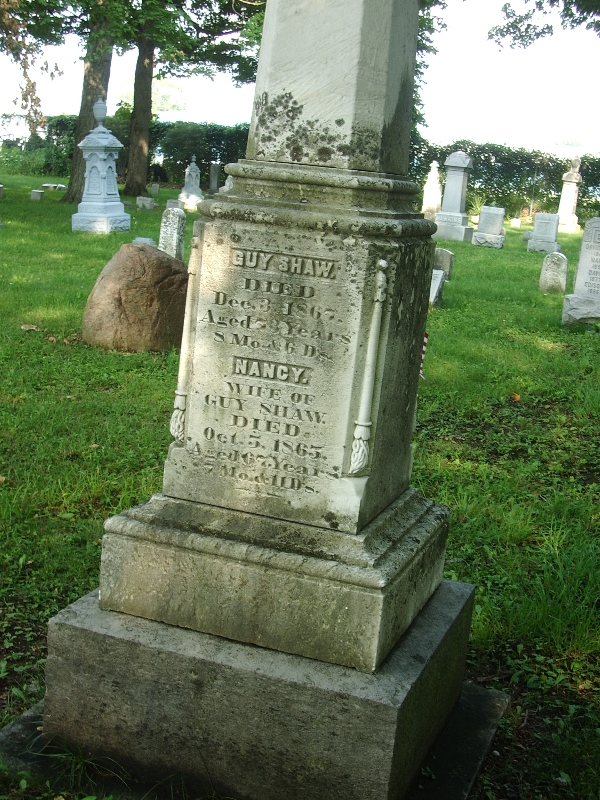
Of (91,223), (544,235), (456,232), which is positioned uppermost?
(544,235)

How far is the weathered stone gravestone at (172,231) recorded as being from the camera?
11.9 meters

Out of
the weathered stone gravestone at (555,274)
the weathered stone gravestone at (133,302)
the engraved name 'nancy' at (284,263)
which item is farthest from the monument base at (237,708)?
the weathered stone gravestone at (555,274)

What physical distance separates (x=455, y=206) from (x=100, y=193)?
9020 mm

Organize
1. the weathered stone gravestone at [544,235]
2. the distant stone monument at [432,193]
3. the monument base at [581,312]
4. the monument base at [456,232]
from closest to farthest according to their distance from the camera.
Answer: the monument base at [581,312] < the weathered stone gravestone at [544,235] < the monument base at [456,232] < the distant stone monument at [432,193]

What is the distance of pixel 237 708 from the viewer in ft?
8.20

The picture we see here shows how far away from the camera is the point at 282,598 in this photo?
8.43ft

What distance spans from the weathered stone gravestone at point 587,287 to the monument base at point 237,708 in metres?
8.57

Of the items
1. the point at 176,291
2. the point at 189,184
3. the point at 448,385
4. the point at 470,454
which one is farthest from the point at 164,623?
the point at 189,184

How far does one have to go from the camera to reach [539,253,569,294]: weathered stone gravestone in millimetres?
13336

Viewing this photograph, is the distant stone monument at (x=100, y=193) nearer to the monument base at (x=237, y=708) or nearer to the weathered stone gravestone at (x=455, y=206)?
the weathered stone gravestone at (x=455, y=206)

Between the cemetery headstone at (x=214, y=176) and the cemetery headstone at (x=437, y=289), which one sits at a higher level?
the cemetery headstone at (x=214, y=176)

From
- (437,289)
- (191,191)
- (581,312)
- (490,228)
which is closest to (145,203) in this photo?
→ (191,191)

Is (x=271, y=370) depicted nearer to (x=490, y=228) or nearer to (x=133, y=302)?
(x=133, y=302)

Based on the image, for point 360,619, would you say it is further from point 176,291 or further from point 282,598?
point 176,291
